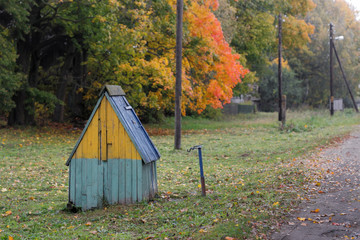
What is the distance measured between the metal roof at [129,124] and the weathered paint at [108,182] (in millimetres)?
209

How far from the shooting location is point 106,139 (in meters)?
7.94

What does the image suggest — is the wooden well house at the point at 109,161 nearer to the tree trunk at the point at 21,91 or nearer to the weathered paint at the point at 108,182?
the weathered paint at the point at 108,182

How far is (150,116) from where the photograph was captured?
1248 inches

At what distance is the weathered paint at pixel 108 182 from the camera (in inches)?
309

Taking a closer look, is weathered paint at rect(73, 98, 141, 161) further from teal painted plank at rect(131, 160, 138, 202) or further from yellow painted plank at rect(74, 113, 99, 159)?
teal painted plank at rect(131, 160, 138, 202)

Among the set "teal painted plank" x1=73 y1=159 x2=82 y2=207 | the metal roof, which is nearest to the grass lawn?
"teal painted plank" x1=73 y1=159 x2=82 y2=207

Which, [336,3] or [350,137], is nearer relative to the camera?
[350,137]

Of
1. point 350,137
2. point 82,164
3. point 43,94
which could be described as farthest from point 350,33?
point 82,164

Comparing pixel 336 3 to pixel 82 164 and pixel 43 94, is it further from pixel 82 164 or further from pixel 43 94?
pixel 82 164

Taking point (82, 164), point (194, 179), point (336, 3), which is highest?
point (336, 3)

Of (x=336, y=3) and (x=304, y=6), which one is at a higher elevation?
(x=336, y=3)

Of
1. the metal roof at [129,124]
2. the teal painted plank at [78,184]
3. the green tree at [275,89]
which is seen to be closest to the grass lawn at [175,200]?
the teal painted plank at [78,184]

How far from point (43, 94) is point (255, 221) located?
1851 centimetres

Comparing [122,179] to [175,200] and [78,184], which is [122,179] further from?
[175,200]
